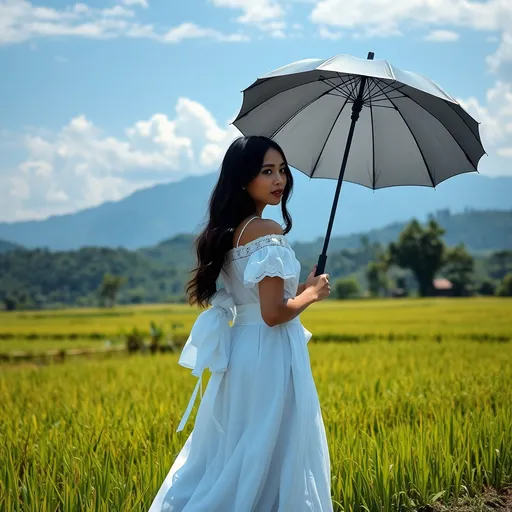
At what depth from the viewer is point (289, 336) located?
363 cm

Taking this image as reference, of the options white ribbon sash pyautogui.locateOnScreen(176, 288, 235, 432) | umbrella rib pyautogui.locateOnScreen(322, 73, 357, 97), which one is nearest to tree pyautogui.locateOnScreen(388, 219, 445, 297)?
umbrella rib pyautogui.locateOnScreen(322, 73, 357, 97)

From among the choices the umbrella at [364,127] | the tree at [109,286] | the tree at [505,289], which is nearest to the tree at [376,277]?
the tree at [505,289]

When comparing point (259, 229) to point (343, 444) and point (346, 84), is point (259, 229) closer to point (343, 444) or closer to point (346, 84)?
point (346, 84)

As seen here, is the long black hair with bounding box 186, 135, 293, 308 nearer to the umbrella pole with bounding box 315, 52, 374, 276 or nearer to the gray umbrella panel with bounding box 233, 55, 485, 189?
the umbrella pole with bounding box 315, 52, 374, 276

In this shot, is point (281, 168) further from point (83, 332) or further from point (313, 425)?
point (83, 332)

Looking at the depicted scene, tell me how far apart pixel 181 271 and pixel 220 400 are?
5090 inches

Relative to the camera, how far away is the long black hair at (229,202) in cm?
359

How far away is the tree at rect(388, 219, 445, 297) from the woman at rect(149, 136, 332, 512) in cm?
7318

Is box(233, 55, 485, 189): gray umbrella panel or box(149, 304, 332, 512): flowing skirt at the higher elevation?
box(233, 55, 485, 189): gray umbrella panel

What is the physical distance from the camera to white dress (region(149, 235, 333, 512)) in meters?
3.52

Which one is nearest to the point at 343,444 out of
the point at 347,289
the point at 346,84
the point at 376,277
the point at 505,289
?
the point at 346,84

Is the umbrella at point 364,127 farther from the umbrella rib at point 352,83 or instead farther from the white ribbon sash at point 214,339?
the white ribbon sash at point 214,339

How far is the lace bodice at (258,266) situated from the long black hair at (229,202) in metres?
0.07

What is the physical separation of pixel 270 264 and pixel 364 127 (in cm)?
175
